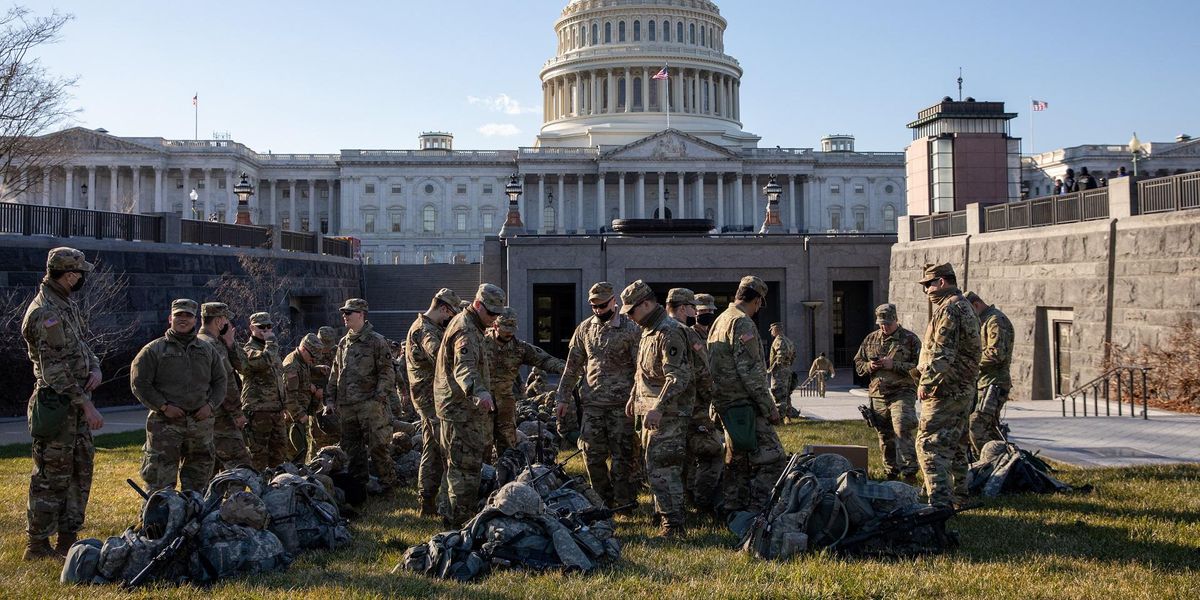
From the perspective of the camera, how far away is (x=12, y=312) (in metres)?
19.4

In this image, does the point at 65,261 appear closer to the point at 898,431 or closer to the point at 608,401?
the point at 608,401

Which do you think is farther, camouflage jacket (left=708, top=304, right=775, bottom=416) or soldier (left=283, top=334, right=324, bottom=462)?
soldier (left=283, top=334, right=324, bottom=462)

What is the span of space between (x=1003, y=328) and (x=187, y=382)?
839cm

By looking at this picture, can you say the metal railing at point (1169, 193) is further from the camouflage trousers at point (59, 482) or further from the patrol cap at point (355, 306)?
the camouflage trousers at point (59, 482)

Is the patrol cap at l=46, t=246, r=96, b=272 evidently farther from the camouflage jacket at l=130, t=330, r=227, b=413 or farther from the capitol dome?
the capitol dome

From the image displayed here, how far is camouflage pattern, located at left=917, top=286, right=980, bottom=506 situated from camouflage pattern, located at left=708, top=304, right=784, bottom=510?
4.42 ft

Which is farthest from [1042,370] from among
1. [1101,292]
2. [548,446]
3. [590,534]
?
[590,534]

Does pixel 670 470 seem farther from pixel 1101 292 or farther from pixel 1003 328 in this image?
pixel 1101 292

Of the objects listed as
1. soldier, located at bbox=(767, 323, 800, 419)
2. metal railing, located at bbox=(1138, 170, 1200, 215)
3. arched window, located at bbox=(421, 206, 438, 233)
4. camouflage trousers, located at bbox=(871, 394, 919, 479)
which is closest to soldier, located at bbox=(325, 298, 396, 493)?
camouflage trousers, located at bbox=(871, 394, 919, 479)

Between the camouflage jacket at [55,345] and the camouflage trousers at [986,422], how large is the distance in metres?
8.74

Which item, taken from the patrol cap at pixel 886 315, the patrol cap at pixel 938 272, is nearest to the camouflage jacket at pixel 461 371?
the patrol cap at pixel 938 272

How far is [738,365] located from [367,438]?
4.26 meters

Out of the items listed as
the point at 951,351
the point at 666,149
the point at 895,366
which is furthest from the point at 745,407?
the point at 666,149

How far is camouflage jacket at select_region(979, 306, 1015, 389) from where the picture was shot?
10.2 metres
